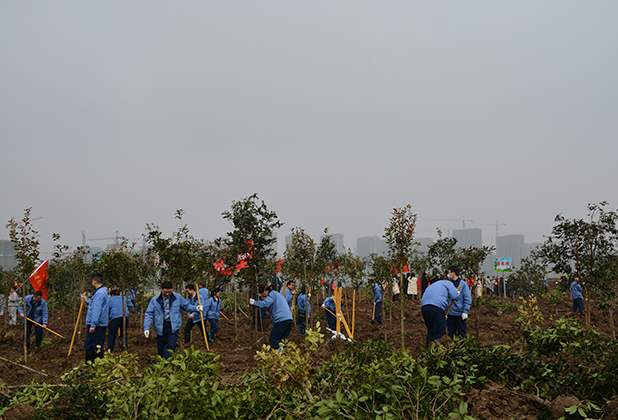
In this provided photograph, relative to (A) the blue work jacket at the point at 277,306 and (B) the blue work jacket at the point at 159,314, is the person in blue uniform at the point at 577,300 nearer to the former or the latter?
(A) the blue work jacket at the point at 277,306

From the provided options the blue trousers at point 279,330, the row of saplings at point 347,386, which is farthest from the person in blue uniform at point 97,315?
the row of saplings at point 347,386

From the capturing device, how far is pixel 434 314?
762 centimetres

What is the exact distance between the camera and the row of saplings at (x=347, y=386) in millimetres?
3273

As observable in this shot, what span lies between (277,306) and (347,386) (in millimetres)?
3989

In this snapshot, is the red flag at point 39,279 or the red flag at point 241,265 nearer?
the red flag at point 241,265

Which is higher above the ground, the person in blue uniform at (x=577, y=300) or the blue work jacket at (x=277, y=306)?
the blue work jacket at (x=277, y=306)

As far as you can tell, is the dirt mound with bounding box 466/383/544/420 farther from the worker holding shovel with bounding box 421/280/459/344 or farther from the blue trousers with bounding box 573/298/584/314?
the blue trousers with bounding box 573/298/584/314

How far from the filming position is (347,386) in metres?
4.16

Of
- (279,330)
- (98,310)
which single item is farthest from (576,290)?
(98,310)

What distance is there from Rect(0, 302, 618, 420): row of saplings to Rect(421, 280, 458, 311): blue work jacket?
2.60 meters

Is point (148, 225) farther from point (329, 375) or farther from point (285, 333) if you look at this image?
point (329, 375)

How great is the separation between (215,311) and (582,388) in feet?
31.1

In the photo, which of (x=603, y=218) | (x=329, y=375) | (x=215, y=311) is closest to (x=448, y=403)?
(x=329, y=375)

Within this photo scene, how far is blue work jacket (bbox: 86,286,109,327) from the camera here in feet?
25.5
